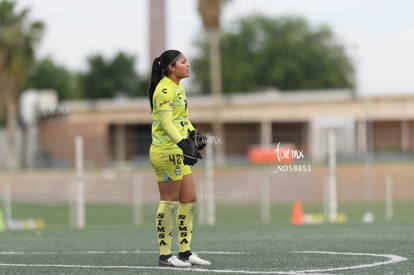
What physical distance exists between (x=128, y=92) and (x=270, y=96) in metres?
45.1

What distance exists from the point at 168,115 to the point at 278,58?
311 ft

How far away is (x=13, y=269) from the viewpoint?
363 inches

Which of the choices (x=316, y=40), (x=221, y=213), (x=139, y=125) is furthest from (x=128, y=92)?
(x=221, y=213)

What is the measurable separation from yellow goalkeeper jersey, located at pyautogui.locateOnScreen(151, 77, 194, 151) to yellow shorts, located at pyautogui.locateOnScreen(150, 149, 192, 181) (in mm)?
51

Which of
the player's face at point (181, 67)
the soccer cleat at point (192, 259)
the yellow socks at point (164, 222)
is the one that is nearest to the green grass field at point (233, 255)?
the soccer cleat at point (192, 259)

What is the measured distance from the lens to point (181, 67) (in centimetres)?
951

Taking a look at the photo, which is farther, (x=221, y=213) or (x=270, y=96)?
(x=270, y=96)

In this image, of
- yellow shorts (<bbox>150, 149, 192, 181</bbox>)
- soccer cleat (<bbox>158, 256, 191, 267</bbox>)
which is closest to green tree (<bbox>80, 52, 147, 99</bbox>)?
yellow shorts (<bbox>150, 149, 192, 181</bbox>)

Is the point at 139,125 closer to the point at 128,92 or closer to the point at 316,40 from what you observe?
the point at 316,40

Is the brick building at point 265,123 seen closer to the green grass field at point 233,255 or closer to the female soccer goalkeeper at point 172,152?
the green grass field at point 233,255

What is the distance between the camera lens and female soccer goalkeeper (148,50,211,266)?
30.5 ft

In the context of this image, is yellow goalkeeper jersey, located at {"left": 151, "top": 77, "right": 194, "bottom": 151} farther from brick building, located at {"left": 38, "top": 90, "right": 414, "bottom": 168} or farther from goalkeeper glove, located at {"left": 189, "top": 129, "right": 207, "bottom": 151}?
brick building, located at {"left": 38, "top": 90, "right": 414, "bottom": 168}

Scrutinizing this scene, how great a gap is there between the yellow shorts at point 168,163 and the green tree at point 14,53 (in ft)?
158

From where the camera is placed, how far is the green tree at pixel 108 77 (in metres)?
114
